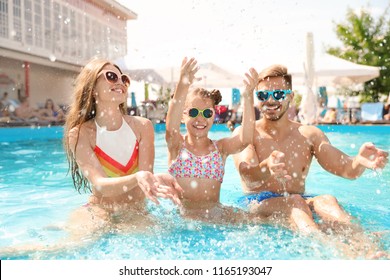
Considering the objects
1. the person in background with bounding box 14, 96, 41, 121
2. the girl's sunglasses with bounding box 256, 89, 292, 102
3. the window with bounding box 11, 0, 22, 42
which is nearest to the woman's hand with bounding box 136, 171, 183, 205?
the girl's sunglasses with bounding box 256, 89, 292, 102

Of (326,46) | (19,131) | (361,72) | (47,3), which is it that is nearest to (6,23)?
(47,3)

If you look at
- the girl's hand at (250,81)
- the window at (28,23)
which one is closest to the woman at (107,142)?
the girl's hand at (250,81)

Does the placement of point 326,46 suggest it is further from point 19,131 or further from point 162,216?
point 162,216

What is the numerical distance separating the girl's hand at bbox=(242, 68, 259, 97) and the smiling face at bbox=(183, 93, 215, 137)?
333 millimetres

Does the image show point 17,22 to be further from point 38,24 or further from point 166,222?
point 166,222

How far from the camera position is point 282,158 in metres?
3.65

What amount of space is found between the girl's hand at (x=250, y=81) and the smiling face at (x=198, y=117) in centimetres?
33

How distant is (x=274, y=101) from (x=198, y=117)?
647 millimetres

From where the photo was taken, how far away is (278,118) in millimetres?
3824

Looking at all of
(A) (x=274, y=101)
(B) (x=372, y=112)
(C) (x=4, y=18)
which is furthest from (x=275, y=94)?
(C) (x=4, y=18)

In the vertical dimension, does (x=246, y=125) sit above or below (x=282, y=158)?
above

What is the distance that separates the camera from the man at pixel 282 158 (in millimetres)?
3422

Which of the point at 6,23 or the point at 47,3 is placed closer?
the point at 6,23
